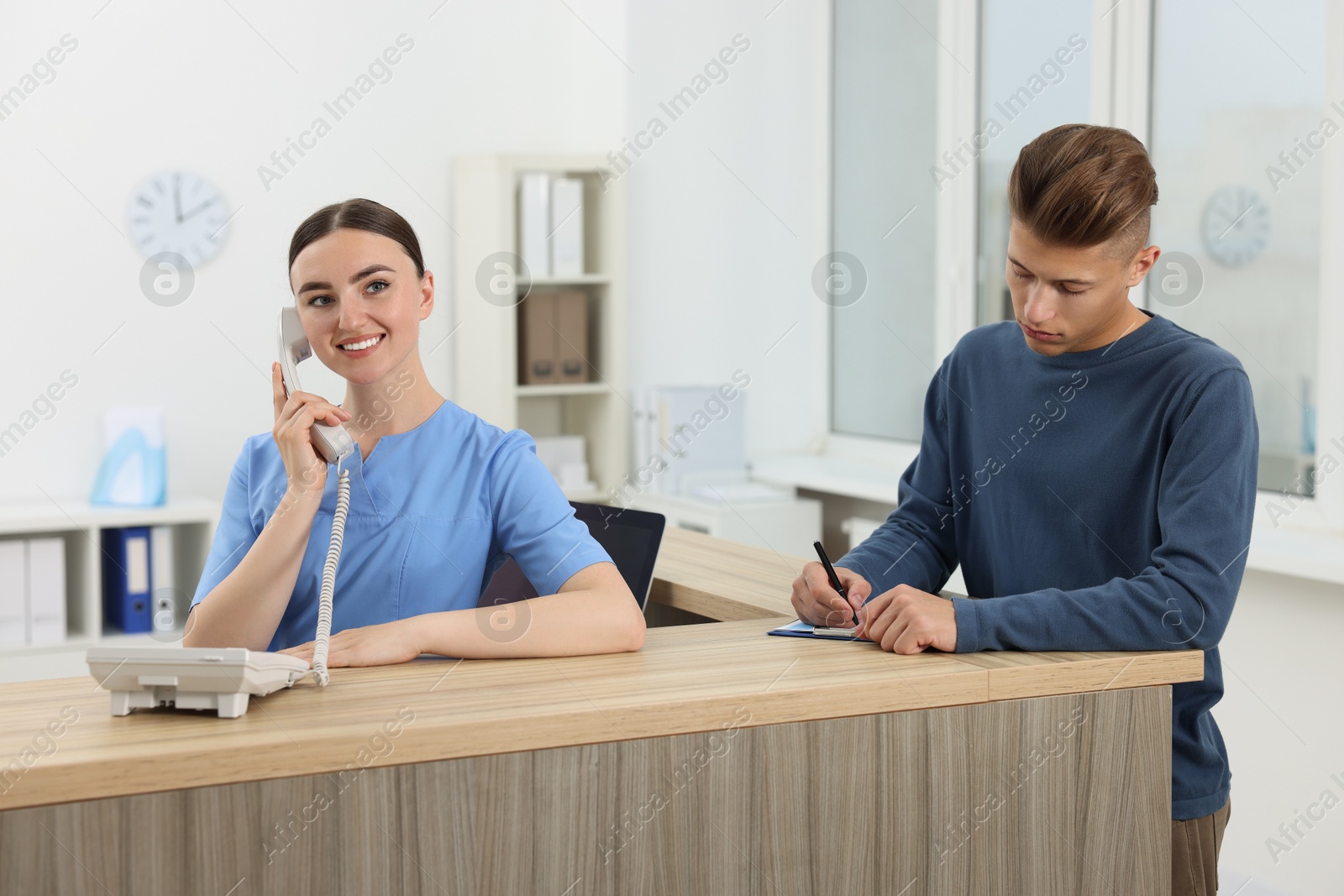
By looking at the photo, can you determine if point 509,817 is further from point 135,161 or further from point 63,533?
point 135,161

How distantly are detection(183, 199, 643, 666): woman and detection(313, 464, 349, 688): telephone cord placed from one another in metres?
0.03

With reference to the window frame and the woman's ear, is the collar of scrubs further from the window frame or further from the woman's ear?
the window frame

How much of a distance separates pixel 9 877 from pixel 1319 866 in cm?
292

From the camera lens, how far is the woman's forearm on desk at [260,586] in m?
1.51

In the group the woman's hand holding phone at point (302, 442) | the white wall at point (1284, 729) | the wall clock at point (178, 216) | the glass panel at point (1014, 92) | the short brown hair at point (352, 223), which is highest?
the glass panel at point (1014, 92)

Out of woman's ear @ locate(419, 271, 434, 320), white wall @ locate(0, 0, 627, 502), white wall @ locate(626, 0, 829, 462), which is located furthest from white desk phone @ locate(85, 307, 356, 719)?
white wall @ locate(626, 0, 829, 462)

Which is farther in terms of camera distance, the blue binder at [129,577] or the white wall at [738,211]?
the white wall at [738,211]

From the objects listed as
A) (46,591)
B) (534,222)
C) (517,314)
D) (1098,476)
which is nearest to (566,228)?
(534,222)

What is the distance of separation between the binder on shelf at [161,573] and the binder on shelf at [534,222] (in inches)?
61.1

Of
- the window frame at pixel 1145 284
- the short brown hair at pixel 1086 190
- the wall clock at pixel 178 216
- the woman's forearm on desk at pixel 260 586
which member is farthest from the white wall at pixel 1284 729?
the wall clock at pixel 178 216

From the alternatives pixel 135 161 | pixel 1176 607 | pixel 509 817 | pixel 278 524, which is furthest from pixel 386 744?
pixel 135 161

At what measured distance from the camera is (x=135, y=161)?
163 inches

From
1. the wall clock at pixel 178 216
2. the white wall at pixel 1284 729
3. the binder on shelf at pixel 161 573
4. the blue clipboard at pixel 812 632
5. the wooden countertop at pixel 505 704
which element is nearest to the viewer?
the wooden countertop at pixel 505 704

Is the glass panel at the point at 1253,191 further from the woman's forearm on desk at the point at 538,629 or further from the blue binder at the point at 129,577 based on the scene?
the blue binder at the point at 129,577
